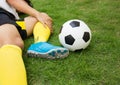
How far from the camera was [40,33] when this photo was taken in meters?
2.52

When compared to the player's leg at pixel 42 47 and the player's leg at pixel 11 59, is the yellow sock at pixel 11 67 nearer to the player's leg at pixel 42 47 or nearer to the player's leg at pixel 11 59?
the player's leg at pixel 11 59

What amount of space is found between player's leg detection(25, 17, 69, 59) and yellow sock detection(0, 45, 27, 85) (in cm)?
22

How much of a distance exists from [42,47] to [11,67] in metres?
0.44

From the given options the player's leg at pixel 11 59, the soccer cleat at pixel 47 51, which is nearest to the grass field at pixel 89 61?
the soccer cleat at pixel 47 51

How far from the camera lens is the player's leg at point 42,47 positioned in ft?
7.00

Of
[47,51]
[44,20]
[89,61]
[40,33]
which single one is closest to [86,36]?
[89,61]

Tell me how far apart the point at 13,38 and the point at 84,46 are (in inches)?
21.3

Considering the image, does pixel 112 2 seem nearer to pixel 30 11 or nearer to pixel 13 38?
pixel 30 11

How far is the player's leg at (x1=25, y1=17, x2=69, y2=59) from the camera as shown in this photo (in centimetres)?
213

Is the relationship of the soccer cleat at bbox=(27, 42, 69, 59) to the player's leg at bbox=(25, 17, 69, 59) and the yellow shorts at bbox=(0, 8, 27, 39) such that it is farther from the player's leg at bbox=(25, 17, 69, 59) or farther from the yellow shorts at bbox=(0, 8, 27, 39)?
the yellow shorts at bbox=(0, 8, 27, 39)

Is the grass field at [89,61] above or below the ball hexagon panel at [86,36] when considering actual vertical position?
below

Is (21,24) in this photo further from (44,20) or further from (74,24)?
(74,24)

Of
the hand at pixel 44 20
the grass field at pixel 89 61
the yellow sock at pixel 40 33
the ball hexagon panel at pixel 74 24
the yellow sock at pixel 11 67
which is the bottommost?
the grass field at pixel 89 61

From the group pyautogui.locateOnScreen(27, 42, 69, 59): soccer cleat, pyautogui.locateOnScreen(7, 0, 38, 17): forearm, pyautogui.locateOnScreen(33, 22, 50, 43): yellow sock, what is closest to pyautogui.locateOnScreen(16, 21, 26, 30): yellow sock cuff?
pyautogui.locateOnScreen(33, 22, 50, 43): yellow sock
